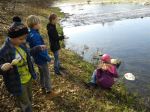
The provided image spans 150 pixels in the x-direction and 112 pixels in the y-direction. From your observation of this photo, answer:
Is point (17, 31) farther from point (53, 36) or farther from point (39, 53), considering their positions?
point (53, 36)

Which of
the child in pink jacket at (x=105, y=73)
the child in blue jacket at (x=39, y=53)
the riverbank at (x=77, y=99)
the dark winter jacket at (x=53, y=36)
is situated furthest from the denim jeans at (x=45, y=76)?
the child in pink jacket at (x=105, y=73)

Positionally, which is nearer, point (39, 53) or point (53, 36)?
point (39, 53)

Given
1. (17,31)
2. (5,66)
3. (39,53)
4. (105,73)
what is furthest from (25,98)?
(105,73)

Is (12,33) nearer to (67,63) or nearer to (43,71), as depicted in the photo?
(43,71)

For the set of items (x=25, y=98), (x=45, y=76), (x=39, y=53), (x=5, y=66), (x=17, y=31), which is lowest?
(x=45, y=76)

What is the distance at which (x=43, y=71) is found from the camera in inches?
393

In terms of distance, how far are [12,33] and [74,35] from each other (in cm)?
2268

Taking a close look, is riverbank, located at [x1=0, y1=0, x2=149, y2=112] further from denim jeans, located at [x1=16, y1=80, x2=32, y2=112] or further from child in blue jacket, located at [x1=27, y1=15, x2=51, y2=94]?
denim jeans, located at [x1=16, y1=80, x2=32, y2=112]

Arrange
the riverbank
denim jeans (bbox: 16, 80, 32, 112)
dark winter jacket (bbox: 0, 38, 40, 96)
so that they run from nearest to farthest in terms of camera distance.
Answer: dark winter jacket (bbox: 0, 38, 40, 96)
denim jeans (bbox: 16, 80, 32, 112)
the riverbank

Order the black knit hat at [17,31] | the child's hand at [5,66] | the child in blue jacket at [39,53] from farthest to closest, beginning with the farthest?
the child in blue jacket at [39,53]
the black knit hat at [17,31]
the child's hand at [5,66]

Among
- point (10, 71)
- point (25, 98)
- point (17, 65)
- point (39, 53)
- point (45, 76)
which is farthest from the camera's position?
point (45, 76)

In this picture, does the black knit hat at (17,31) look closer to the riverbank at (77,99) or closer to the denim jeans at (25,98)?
the denim jeans at (25,98)

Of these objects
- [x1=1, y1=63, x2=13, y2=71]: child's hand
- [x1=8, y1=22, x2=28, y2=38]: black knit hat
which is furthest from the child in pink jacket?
[x1=1, y1=63, x2=13, y2=71]: child's hand

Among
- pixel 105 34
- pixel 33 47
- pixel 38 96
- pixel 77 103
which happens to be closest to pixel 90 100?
pixel 77 103
